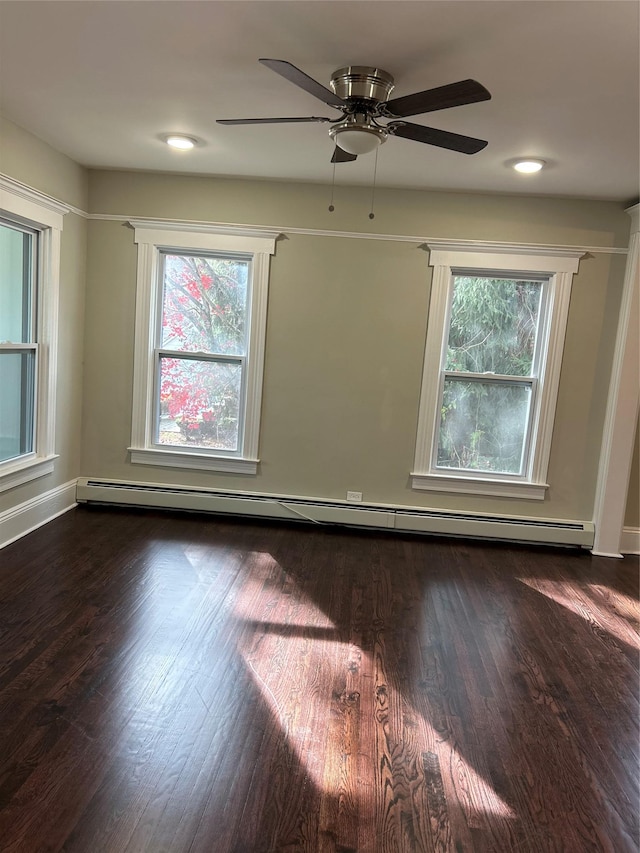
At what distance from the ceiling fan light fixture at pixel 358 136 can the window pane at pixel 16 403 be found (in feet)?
8.39

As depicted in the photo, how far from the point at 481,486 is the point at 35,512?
3.26 m

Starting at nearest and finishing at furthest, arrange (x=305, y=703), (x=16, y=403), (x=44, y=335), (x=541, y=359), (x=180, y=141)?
(x=305, y=703) < (x=180, y=141) < (x=16, y=403) < (x=44, y=335) < (x=541, y=359)

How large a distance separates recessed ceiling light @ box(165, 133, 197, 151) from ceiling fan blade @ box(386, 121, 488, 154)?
1.55 meters

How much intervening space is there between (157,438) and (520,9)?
3.76 meters

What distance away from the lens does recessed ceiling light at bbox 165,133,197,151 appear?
349 centimetres

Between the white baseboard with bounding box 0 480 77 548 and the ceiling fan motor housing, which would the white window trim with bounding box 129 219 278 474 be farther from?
the ceiling fan motor housing

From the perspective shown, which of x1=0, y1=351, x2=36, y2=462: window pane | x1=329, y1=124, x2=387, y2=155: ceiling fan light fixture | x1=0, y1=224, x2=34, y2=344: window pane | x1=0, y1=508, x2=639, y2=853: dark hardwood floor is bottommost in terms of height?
x1=0, y1=508, x2=639, y2=853: dark hardwood floor

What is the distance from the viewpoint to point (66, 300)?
4336mm

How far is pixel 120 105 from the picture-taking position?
10.0 ft

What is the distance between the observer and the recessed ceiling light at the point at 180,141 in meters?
3.49

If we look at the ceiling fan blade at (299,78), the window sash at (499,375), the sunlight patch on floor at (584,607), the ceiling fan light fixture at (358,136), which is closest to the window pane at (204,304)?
the window sash at (499,375)

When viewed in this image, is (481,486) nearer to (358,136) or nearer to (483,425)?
(483,425)

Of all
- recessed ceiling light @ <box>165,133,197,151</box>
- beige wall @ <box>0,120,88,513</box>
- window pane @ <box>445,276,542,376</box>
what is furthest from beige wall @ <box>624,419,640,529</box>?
beige wall @ <box>0,120,88,513</box>

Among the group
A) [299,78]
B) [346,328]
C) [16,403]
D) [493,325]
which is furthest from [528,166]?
[16,403]
